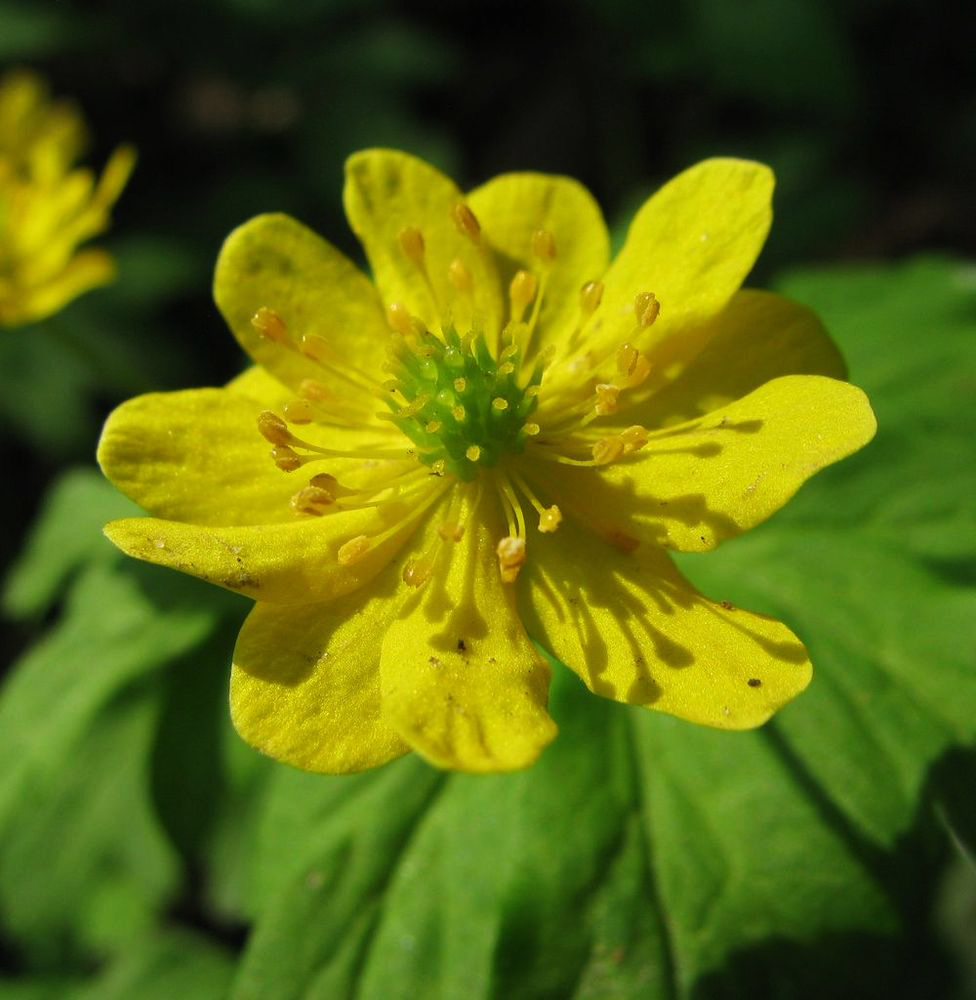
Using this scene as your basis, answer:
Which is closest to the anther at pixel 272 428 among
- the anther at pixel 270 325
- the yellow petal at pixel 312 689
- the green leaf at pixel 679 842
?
the anther at pixel 270 325

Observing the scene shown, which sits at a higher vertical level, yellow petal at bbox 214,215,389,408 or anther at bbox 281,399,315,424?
yellow petal at bbox 214,215,389,408

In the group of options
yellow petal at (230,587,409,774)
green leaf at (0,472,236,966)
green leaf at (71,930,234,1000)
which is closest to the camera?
yellow petal at (230,587,409,774)

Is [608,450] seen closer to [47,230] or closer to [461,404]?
[461,404]

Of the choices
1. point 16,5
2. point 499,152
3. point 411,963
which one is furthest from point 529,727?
point 16,5

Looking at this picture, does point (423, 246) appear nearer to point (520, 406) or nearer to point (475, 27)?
point (520, 406)

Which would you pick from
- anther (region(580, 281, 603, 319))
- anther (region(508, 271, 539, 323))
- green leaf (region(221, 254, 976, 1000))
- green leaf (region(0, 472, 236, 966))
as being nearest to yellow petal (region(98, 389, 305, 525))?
anther (region(508, 271, 539, 323))

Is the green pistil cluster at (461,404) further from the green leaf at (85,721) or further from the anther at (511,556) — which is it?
the green leaf at (85,721)

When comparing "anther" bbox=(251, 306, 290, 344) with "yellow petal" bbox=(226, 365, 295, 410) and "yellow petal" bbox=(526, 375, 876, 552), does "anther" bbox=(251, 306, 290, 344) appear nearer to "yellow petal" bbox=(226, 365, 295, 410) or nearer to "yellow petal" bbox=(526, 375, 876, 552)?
"yellow petal" bbox=(226, 365, 295, 410)
